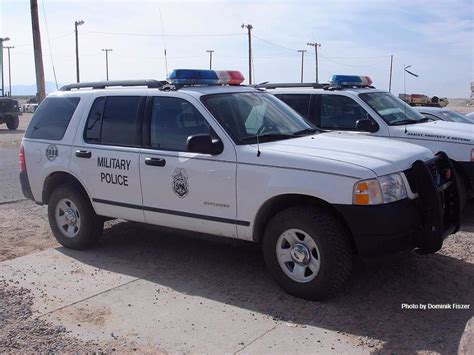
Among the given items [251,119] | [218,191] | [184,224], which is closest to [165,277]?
[184,224]

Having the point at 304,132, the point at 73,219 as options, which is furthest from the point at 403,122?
the point at 73,219

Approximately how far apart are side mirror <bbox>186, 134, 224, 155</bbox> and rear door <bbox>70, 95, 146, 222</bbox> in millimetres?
893

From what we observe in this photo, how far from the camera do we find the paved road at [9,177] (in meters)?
8.93

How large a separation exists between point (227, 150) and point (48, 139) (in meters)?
2.48

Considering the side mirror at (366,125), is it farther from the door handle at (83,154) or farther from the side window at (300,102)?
the door handle at (83,154)

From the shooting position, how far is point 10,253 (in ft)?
19.6

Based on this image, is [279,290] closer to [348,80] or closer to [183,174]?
[183,174]

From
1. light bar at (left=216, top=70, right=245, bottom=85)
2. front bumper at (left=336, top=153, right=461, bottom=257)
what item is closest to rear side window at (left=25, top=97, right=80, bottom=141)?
light bar at (left=216, top=70, right=245, bottom=85)

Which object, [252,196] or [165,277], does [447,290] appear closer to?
[252,196]

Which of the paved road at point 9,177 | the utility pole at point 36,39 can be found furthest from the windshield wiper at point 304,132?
the utility pole at point 36,39

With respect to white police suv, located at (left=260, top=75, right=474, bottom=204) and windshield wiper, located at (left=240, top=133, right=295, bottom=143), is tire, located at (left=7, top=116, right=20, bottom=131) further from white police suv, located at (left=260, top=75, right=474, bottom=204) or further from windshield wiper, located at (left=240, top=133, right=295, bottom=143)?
windshield wiper, located at (left=240, top=133, right=295, bottom=143)

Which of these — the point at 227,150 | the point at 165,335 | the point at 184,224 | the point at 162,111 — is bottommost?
the point at 165,335

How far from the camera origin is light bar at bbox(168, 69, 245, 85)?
18.2ft

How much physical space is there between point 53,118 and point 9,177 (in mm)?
5365
